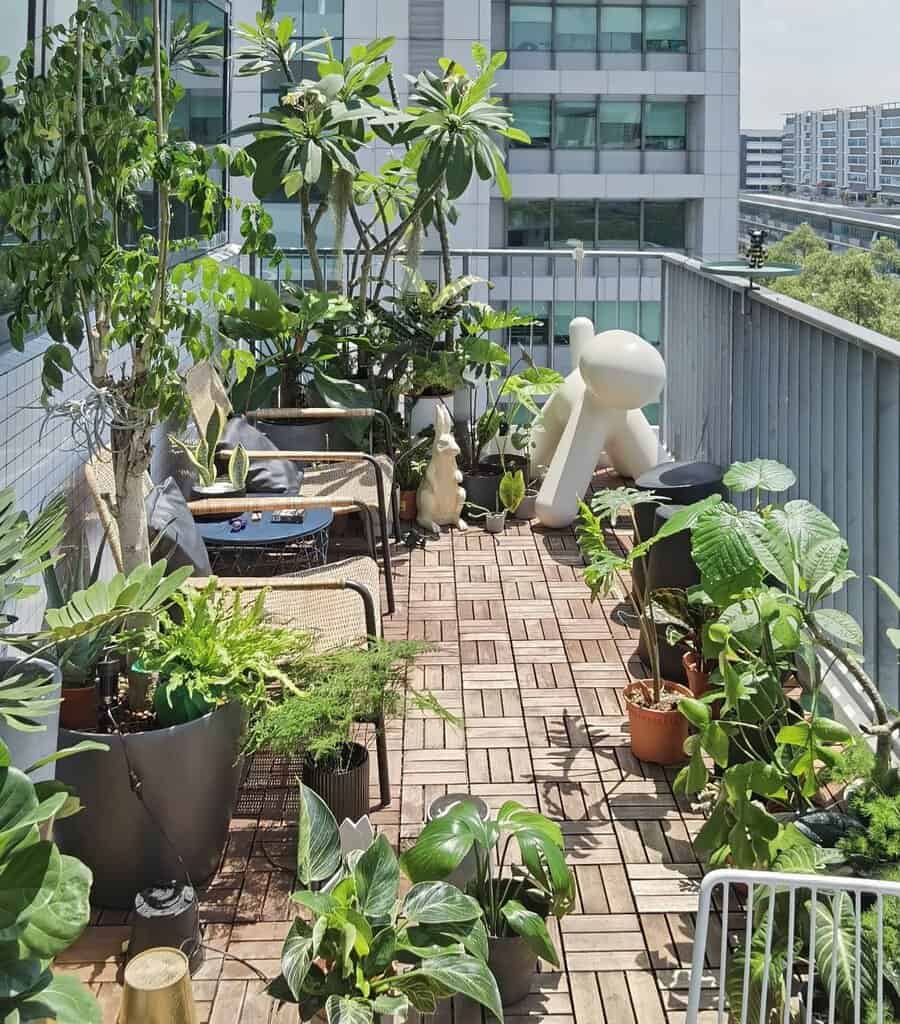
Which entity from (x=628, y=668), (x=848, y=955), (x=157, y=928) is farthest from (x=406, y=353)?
(x=848, y=955)

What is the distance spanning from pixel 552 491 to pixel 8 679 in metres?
3.96

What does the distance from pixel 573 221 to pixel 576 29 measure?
557 cm

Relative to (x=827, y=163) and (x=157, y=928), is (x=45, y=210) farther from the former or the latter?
(x=827, y=163)

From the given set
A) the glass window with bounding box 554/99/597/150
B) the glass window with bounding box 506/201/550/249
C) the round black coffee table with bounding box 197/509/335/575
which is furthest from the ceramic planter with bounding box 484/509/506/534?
the glass window with bounding box 554/99/597/150

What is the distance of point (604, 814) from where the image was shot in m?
3.41

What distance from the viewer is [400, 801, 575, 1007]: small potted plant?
2.47m

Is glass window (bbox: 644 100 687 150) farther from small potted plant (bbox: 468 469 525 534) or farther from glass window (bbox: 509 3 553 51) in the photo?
small potted plant (bbox: 468 469 525 534)

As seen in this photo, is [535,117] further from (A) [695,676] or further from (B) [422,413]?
(A) [695,676]

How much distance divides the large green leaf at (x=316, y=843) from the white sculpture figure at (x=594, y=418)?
3.43m

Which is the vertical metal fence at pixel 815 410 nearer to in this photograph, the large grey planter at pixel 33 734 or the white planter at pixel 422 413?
the white planter at pixel 422 413

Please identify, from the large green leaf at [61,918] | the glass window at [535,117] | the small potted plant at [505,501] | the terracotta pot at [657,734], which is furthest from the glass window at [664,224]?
the large green leaf at [61,918]

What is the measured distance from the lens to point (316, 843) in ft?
8.26

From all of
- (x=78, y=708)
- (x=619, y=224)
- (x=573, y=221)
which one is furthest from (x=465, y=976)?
(x=619, y=224)

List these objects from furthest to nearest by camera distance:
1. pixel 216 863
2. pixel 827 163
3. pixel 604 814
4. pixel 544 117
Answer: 1. pixel 827 163
2. pixel 544 117
3. pixel 604 814
4. pixel 216 863
